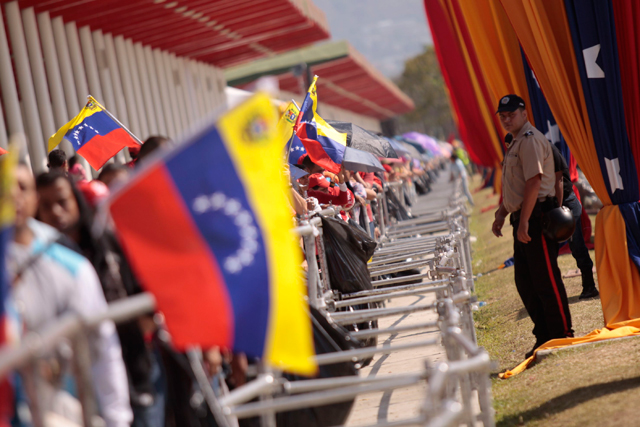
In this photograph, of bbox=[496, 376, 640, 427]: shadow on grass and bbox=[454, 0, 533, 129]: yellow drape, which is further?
bbox=[454, 0, 533, 129]: yellow drape

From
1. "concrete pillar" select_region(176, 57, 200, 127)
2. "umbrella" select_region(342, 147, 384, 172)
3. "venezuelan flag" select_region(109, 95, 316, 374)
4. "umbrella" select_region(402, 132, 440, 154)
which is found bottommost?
"venezuelan flag" select_region(109, 95, 316, 374)

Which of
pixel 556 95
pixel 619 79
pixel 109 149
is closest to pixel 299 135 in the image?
pixel 109 149

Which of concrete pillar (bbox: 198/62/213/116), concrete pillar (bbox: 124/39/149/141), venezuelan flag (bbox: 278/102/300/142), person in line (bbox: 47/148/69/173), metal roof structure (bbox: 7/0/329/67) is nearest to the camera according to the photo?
person in line (bbox: 47/148/69/173)

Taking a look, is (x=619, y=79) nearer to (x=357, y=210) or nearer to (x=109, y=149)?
(x=357, y=210)

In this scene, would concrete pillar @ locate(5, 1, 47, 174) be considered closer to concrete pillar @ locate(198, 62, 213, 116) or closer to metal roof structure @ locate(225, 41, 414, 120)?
concrete pillar @ locate(198, 62, 213, 116)

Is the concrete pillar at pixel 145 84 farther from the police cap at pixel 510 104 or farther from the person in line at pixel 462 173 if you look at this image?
the police cap at pixel 510 104

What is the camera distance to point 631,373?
4508mm

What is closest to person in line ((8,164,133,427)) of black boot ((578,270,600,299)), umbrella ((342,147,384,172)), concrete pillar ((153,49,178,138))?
umbrella ((342,147,384,172))

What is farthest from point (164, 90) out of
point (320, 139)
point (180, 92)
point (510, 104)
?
point (510, 104)

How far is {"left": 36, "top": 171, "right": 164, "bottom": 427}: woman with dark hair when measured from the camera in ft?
9.79

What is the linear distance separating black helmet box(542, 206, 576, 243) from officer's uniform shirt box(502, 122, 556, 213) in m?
0.18

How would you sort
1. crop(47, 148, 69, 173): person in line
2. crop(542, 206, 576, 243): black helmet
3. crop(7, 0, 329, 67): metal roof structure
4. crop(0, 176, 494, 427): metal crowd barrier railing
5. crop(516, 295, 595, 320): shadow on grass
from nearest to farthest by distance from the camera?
crop(0, 176, 494, 427): metal crowd barrier railing
crop(542, 206, 576, 243): black helmet
crop(47, 148, 69, 173): person in line
crop(516, 295, 595, 320): shadow on grass
crop(7, 0, 329, 67): metal roof structure

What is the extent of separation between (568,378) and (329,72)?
89.4ft

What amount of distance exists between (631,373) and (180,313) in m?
3.11
